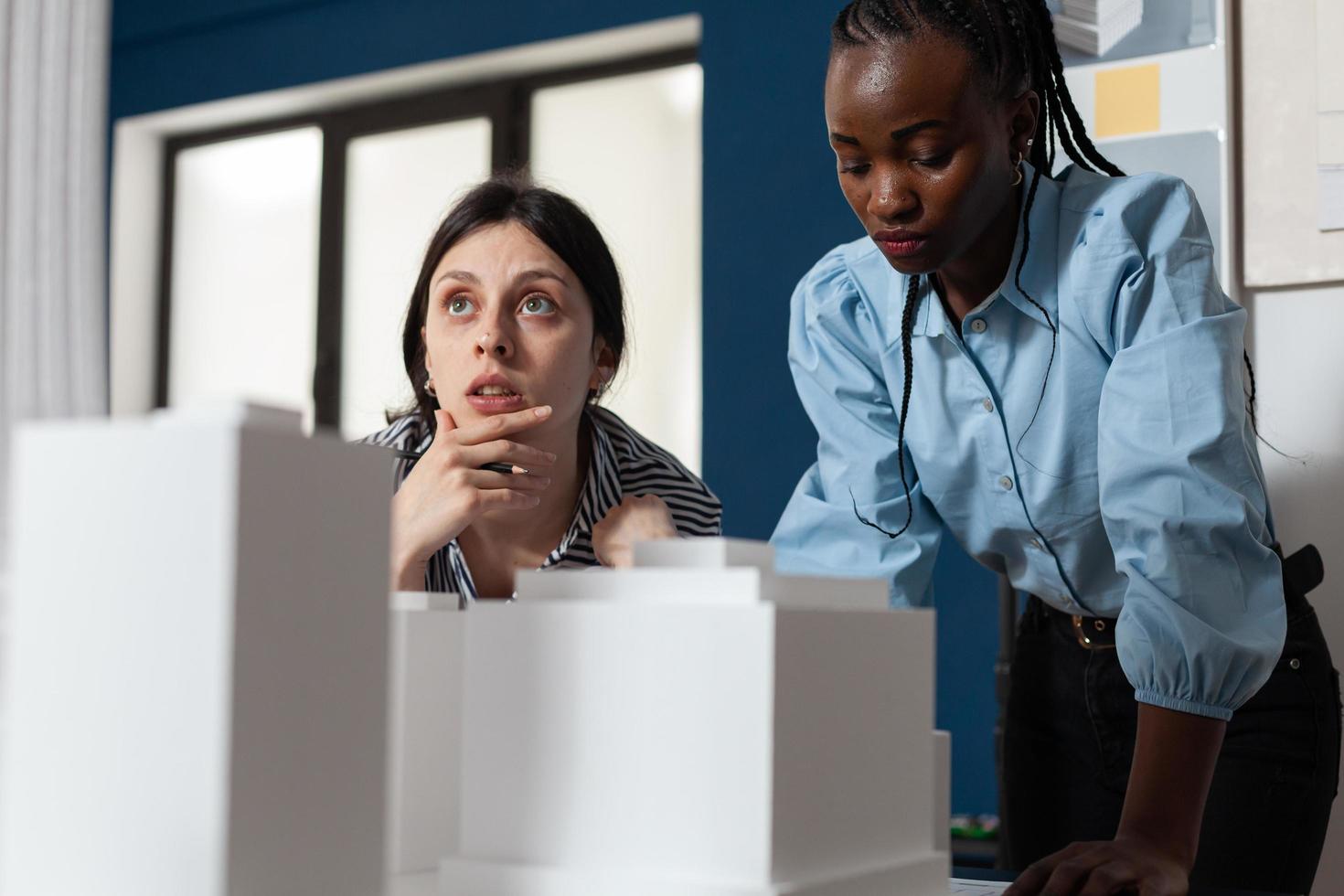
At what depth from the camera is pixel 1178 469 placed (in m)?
0.87

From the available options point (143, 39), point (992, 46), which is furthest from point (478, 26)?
point (992, 46)

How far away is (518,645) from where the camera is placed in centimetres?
58

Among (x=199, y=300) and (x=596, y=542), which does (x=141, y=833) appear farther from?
(x=199, y=300)

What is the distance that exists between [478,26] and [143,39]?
111cm

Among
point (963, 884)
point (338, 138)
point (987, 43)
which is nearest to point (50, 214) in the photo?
point (338, 138)

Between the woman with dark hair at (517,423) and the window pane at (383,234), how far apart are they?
2.03 meters

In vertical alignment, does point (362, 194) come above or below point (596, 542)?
above

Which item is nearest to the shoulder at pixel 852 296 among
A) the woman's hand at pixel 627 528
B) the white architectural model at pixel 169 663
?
the woman's hand at pixel 627 528

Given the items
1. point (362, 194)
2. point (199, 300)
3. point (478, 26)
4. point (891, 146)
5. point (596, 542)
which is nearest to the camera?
point (891, 146)

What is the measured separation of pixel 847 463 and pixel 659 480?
436 mm

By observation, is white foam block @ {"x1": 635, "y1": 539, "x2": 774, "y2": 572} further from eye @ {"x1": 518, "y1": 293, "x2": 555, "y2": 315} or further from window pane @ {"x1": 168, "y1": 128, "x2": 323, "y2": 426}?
window pane @ {"x1": 168, "y1": 128, "x2": 323, "y2": 426}

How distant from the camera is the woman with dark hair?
4.26 feet

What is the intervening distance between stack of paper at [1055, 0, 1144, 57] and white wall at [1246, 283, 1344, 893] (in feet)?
1.36

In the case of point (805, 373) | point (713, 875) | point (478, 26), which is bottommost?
point (713, 875)
